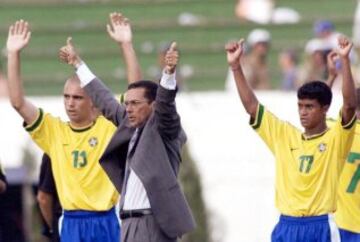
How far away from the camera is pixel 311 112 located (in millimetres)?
13742

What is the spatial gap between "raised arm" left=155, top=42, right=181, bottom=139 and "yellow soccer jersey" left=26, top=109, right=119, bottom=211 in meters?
1.87

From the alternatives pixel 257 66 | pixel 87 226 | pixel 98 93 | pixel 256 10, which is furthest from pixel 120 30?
pixel 256 10

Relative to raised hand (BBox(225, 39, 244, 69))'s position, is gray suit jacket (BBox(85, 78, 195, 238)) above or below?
below

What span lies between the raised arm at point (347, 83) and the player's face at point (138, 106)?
1511 millimetres

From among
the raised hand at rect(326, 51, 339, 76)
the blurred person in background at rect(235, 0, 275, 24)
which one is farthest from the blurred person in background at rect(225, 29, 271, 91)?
the raised hand at rect(326, 51, 339, 76)

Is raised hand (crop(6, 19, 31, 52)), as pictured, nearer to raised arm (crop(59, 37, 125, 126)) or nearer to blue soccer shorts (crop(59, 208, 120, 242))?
raised arm (crop(59, 37, 125, 126))

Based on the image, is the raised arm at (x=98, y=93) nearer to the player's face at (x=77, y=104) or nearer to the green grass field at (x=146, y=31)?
the player's face at (x=77, y=104)

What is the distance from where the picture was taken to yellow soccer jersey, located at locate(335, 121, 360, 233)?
1422cm

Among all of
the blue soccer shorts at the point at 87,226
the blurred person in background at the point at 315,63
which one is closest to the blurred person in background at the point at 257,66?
the blurred person in background at the point at 315,63

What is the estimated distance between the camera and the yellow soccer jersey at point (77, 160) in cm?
1476

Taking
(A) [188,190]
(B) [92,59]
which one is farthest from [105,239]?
(B) [92,59]

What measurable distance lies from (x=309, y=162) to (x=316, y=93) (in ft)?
1.82

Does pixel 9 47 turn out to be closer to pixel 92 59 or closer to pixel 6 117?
pixel 6 117

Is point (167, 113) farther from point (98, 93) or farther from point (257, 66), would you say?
point (257, 66)
